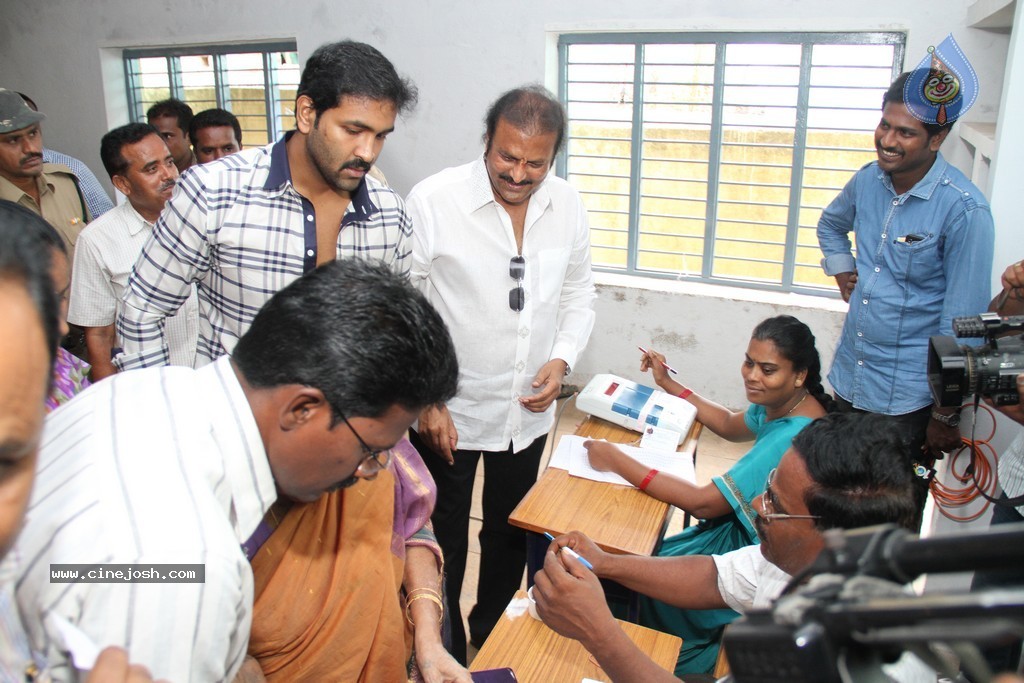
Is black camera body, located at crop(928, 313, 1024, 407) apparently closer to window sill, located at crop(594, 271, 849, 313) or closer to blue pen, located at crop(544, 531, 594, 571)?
blue pen, located at crop(544, 531, 594, 571)

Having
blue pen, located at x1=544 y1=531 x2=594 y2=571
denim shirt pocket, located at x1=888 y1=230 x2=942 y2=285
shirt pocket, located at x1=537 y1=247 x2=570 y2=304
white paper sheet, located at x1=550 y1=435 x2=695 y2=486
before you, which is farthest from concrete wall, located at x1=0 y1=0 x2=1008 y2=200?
blue pen, located at x1=544 y1=531 x2=594 y2=571

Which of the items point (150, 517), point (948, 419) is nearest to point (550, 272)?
point (948, 419)

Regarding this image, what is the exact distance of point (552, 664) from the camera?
5.12ft

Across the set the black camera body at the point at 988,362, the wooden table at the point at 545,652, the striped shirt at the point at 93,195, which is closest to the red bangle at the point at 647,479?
the wooden table at the point at 545,652

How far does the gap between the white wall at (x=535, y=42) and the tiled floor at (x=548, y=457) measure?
38 centimetres

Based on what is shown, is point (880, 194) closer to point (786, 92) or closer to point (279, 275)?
point (786, 92)

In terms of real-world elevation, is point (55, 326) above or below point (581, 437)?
above

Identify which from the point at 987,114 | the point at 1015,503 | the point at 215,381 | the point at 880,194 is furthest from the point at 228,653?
the point at 987,114

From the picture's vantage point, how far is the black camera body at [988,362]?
5.93ft

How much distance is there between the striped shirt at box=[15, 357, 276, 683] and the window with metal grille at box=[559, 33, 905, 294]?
12.5 ft

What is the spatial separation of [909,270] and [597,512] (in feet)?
4.87

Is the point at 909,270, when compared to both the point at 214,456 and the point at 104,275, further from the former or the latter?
the point at 104,275

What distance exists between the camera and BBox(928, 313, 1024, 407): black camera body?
5.93ft

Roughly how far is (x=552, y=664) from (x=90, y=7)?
6240 mm
